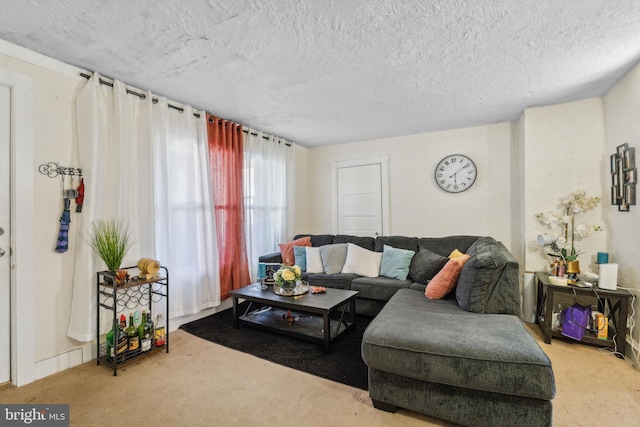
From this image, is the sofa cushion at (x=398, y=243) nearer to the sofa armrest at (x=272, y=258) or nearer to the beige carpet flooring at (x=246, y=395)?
the sofa armrest at (x=272, y=258)

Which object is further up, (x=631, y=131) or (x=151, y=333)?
(x=631, y=131)

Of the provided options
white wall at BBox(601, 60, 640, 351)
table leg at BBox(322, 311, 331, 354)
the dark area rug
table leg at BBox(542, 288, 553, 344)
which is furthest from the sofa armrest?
white wall at BBox(601, 60, 640, 351)

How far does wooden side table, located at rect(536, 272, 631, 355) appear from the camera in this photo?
94.7 inches

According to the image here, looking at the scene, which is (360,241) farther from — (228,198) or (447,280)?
(228,198)

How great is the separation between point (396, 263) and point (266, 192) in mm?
2003

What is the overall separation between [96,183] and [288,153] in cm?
273

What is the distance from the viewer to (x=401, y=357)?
167cm

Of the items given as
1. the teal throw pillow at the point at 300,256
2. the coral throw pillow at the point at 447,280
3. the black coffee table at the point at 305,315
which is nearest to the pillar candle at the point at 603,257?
the coral throw pillow at the point at 447,280

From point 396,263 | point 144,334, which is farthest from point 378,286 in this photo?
point 144,334

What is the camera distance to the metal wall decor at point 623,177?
93.0 inches

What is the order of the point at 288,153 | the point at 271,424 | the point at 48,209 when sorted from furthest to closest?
the point at 288,153, the point at 48,209, the point at 271,424

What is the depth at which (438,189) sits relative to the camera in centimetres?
411

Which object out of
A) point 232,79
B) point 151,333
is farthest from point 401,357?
point 232,79

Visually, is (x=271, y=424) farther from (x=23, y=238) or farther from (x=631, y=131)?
(x=631, y=131)
